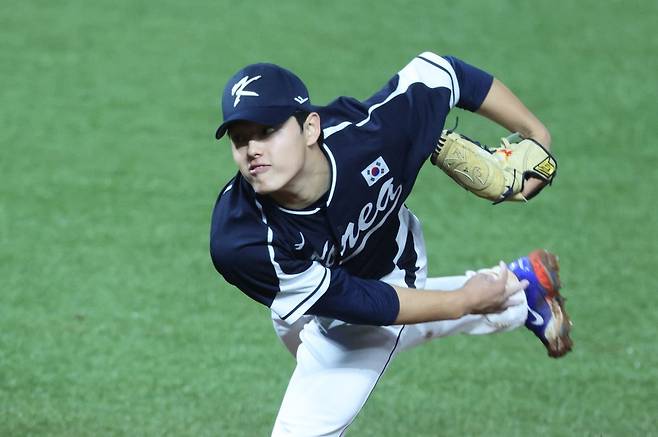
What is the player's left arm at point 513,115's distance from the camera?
456 cm

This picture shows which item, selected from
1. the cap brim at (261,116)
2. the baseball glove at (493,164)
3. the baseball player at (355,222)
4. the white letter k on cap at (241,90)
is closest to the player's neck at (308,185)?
the baseball player at (355,222)

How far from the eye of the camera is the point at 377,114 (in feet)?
13.9

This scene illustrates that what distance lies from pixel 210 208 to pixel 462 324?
3284 millimetres

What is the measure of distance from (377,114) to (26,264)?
136 inches

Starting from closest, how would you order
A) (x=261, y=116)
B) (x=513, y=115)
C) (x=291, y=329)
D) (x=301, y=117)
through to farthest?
1. (x=261, y=116)
2. (x=301, y=117)
3. (x=513, y=115)
4. (x=291, y=329)

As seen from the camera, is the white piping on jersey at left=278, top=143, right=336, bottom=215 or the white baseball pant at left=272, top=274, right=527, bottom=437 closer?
the white piping on jersey at left=278, top=143, right=336, bottom=215

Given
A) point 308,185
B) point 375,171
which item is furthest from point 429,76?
point 308,185

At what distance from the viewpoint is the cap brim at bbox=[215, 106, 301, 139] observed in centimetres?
366

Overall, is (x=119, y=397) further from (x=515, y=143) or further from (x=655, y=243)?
(x=655, y=243)

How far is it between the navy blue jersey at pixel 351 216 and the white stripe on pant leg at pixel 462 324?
23cm

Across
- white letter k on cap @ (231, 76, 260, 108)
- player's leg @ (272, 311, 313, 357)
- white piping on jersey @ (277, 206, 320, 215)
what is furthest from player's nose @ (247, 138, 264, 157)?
player's leg @ (272, 311, 313, 357)

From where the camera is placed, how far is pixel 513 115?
181 inches

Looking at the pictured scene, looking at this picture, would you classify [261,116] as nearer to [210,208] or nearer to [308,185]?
[308,185]

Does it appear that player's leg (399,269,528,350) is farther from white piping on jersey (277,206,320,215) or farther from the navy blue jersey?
white piping on jersey (277,206,320,215)
